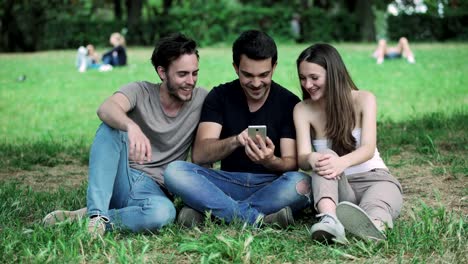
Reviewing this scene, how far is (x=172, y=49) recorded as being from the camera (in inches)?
190

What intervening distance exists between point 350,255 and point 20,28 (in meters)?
32.3

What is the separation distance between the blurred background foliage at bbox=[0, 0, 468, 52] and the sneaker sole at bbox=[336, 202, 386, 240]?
2900 centimetres

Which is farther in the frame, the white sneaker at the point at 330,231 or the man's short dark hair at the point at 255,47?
the man's short dark hair at the point at 255,47

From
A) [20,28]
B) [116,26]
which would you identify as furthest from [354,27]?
[20,28]

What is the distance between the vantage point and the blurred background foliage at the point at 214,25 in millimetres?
33000

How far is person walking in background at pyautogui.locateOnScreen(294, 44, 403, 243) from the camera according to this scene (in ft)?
14.5

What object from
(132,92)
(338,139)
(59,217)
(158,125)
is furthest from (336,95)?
(59,217)

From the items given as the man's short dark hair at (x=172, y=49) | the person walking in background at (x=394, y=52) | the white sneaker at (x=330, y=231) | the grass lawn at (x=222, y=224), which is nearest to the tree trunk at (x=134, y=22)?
the person walking in background at (x=394, y=52)

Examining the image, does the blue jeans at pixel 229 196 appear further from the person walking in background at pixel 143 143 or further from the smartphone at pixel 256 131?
the smartphone at pixel 256 131

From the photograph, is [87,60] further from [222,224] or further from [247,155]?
[222,224]

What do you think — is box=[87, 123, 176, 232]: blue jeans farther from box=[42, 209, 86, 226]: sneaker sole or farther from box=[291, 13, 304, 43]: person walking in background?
box=[291, 13, 304, 43]: person walking in background

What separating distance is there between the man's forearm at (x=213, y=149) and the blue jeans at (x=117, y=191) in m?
0.38

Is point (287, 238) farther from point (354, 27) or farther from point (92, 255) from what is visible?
point (354, 27)

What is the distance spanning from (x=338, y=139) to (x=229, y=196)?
0.78 m
